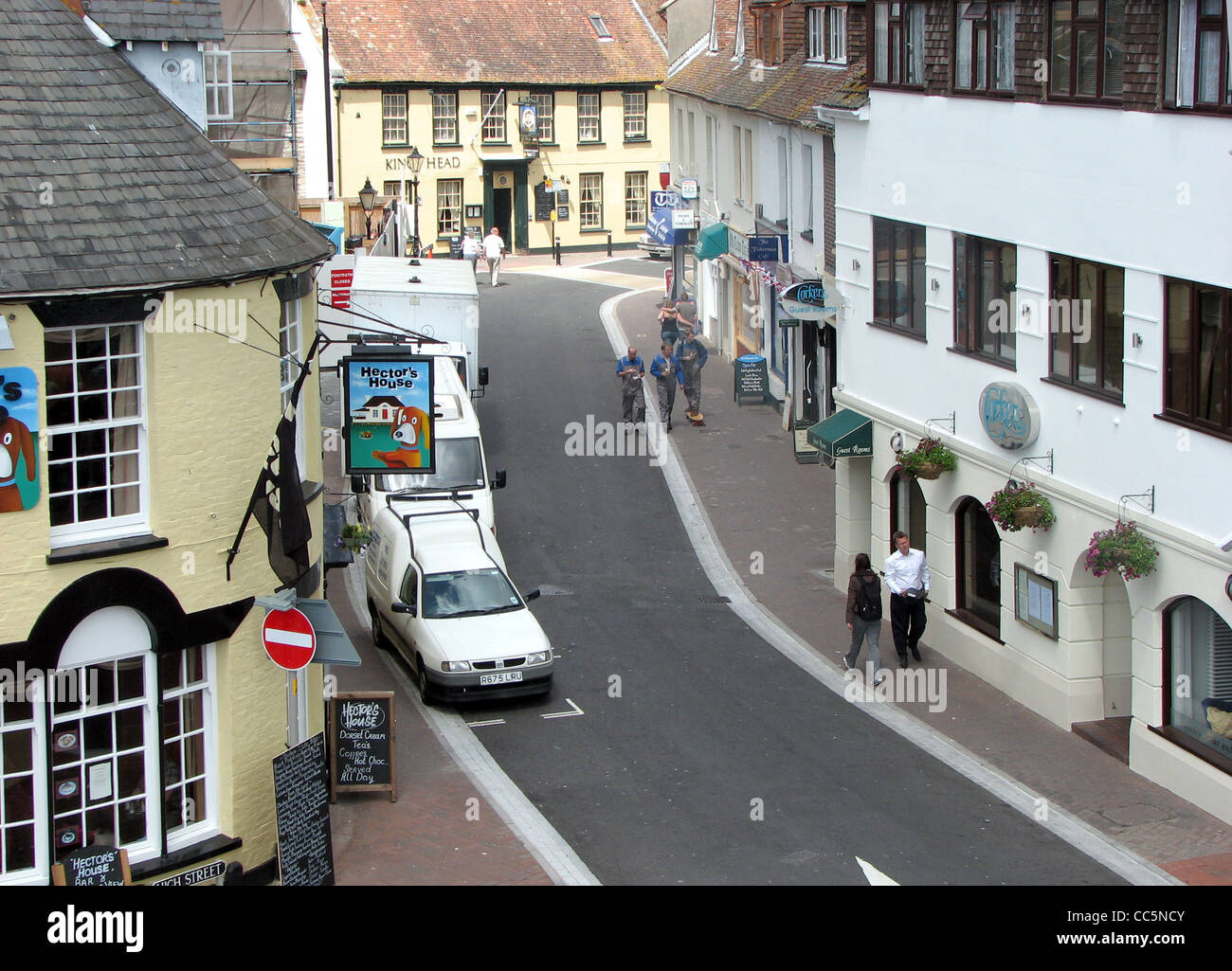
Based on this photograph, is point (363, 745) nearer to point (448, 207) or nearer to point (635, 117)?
point (448, 207)

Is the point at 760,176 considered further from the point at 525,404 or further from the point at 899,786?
the point at 899,786

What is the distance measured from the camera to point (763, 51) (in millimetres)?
35656

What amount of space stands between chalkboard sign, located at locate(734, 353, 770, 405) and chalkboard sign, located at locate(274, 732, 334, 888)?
868 inches

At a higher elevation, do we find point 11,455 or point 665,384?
point 11,455

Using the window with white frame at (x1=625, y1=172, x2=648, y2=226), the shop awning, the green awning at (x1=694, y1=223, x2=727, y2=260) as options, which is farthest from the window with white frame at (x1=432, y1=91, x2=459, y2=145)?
Result: the shop awning

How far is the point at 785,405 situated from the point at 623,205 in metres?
29.9

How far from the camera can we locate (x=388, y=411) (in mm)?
16734

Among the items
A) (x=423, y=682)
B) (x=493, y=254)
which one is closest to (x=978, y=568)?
(x=423, y=682)

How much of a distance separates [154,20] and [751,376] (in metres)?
22.3

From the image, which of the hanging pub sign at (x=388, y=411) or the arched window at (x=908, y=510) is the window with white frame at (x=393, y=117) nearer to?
the arched window at (x=908, y=510)


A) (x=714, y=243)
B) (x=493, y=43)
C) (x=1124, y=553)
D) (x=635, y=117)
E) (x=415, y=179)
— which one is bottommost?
(x=1124, y=553)

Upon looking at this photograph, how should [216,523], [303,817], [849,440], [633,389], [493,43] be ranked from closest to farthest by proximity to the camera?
[216,523] → [303,817] → [849,440] → [633,389] → [493,43]

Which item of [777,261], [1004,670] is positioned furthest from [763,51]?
[1004,670]

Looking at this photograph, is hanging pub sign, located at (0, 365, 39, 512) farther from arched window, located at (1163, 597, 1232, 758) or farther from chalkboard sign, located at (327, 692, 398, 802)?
arched window, located at (1163, 597, 1232, 758)
